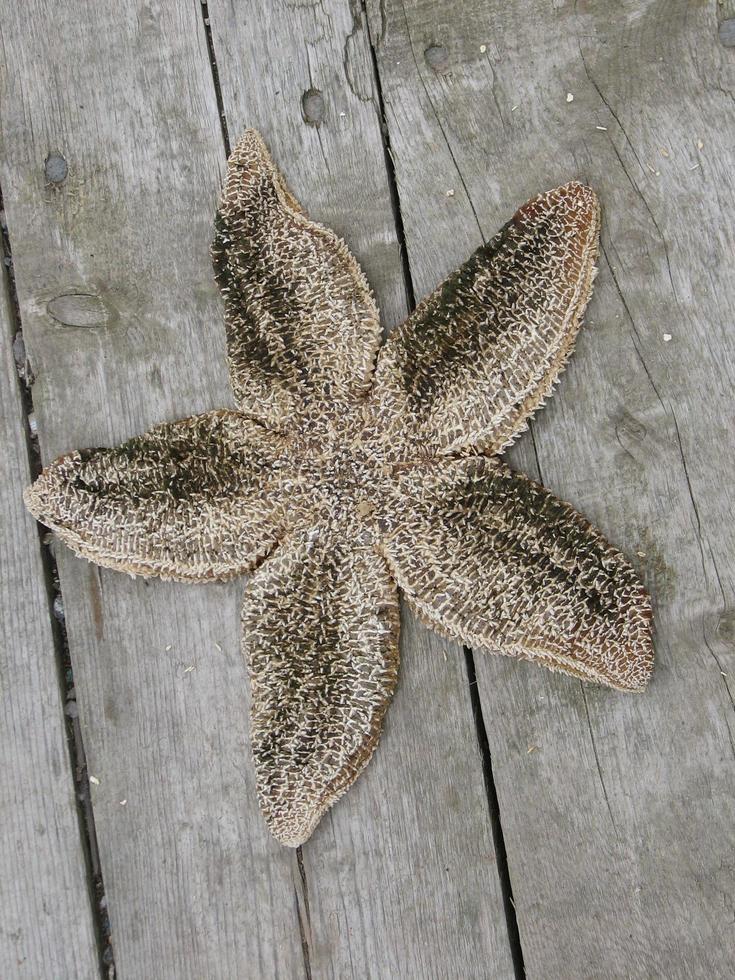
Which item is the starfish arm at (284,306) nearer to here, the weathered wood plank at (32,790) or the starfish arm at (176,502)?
the starfish arm at (176,502)

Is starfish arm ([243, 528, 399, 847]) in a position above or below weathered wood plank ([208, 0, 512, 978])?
above

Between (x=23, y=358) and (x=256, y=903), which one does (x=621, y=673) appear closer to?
(x=256, y=903)

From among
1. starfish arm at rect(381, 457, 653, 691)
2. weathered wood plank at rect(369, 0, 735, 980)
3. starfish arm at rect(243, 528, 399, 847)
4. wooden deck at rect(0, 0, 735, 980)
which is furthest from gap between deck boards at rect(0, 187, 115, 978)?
weathered wood plank at rect(369, 0, 735, 980)

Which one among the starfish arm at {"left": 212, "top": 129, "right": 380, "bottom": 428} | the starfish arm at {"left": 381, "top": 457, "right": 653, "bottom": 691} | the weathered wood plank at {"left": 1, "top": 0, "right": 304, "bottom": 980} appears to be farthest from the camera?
the weathered wood plank at {"left": 1, "top": 0, "right": 304, "bottom": 980}

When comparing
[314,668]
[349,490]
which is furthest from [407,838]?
[349,490]

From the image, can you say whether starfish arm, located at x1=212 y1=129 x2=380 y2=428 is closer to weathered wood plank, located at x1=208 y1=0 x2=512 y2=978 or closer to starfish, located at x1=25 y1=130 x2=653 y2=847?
starfish, located at x1=25 y1=130 x2=653 y2=847

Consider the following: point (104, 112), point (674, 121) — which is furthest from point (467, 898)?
point (104, 112)
